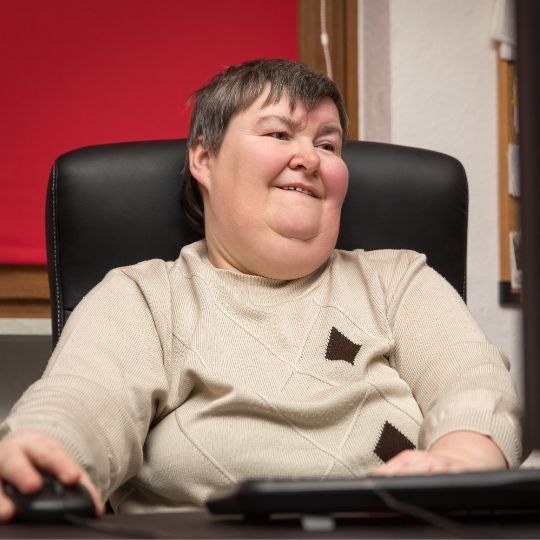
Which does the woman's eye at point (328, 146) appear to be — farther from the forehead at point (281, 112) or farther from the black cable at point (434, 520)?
the black cable at point (434, 520)

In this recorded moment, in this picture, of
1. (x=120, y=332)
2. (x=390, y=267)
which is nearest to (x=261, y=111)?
(x=390, y=267)

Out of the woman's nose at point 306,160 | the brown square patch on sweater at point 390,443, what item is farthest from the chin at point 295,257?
the brown square patch on sweater at point 390,443

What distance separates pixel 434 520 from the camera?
0.53m

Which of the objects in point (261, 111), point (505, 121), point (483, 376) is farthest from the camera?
point (505, 121)

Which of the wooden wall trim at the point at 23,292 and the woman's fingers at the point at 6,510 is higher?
the woman's fingers at the point at 6,510

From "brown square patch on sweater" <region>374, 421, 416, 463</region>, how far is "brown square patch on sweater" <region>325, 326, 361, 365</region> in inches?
4.1

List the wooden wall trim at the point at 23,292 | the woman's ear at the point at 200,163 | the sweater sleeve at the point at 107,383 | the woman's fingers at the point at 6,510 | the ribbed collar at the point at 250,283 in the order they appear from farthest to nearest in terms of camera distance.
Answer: the wooden wall trim at the point at 23,292 < the woman's ear at the point at 200,163 < the ribbed collar at the point at 250,283 < the sweater sleeve at the point at 107,383 < the woman's fingers at the point at 6,510

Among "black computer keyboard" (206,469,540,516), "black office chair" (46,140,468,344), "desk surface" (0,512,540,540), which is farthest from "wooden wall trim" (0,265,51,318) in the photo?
"black computer keyboard" (206,469,540,516)

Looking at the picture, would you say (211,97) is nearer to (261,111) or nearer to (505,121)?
(261,111)

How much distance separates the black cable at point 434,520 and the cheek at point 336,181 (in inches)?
30.0

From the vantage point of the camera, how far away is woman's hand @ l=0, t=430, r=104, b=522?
0.65 metres

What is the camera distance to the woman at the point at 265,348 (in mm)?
961

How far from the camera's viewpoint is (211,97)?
→ 1.33m

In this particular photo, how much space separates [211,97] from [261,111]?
0.36 feet
